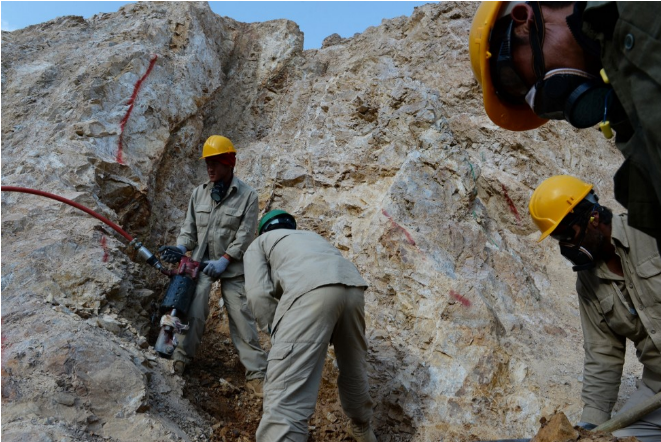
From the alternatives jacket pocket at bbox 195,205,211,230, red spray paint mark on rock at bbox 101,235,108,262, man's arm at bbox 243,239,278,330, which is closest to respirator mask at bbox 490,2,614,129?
man's arm at bbox 243,239,278,330

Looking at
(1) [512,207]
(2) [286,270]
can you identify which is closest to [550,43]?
(2) [286,270]

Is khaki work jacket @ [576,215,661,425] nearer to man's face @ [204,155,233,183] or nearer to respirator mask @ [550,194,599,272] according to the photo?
respirator mask @ [550,194,599,272]

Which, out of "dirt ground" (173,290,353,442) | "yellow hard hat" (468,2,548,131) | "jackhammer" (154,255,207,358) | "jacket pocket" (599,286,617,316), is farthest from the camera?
"jackhammer" (154,255,207,358)

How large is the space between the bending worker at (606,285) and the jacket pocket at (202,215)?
2.77m

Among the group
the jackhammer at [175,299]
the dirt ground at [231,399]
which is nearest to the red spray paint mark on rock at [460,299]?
the dirt ground at [231,399]

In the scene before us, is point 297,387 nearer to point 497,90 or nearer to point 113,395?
point 113,395

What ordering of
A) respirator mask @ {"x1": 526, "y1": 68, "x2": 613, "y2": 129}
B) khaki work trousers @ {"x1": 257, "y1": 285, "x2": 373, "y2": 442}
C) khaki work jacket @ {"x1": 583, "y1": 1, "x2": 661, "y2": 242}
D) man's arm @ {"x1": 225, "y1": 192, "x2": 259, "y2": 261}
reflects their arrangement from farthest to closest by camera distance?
man's arm @ {"x1": 225, "y1": 192, "x2": 259, "y2": 261}, khaki work trousers @ {"x1": 257, "y1": 285, "x2": 373, "y2": 442}, respirator mask @ {"x1": 526, "y1": 68, "x2": 613, "y2": 129}, khaki work jacket @ {"x1": 583, "y1": 1, "x2": 661, "y2": 242}

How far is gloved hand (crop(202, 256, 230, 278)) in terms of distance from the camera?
4379mm

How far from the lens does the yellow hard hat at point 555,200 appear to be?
3064mm

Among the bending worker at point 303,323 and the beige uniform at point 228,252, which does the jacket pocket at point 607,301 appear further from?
the beige uniform at point 228,252

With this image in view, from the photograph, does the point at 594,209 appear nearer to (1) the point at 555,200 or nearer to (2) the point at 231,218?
(1) the point at 555,200

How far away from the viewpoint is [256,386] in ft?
13.7

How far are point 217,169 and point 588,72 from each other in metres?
3.83

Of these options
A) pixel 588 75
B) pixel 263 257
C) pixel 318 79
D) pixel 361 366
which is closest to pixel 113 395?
pixel 263 257
